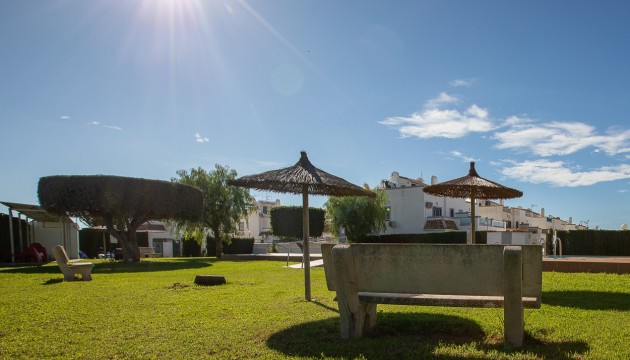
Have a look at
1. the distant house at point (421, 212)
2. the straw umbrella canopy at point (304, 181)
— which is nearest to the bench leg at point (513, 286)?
the straw umbrella canopy at point (304, 181)

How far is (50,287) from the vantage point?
11.4m

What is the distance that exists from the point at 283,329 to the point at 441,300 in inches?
77.9

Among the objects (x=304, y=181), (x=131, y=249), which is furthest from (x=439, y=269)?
(x=131, y=249)

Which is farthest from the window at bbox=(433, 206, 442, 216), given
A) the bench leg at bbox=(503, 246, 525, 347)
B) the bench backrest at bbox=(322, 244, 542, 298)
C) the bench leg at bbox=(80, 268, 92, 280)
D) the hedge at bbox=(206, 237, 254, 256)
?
the bench leg at bbox=(503, 246, 525, 347)

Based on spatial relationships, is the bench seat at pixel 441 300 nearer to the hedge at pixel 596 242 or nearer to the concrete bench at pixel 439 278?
the concrete bench at pixel 439 278

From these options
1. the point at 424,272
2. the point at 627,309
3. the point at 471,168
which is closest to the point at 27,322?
the point at 424,272

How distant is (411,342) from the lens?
466 centimetres

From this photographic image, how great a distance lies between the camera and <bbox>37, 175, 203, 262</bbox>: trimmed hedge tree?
22.5m

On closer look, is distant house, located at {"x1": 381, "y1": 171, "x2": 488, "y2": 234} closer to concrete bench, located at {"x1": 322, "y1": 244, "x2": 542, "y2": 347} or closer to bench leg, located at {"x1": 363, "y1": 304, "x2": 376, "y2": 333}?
bench leg, located at {"x1": 363, "y1": 304, "x2": 376, "y2": 333}

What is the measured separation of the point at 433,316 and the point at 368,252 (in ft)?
6.11

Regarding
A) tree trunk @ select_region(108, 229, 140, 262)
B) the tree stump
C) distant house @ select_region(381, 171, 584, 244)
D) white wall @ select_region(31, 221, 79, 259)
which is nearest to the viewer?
the tree stump

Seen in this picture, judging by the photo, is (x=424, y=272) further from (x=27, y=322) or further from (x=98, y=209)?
(x=98, y=209)

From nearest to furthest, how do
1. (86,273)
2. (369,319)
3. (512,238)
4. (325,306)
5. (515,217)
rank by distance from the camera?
(369,319) → (325,306) → (86,273) → (512,238) → (515,217)

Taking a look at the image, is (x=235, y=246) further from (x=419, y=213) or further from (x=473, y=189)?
(x=473, y=189)
